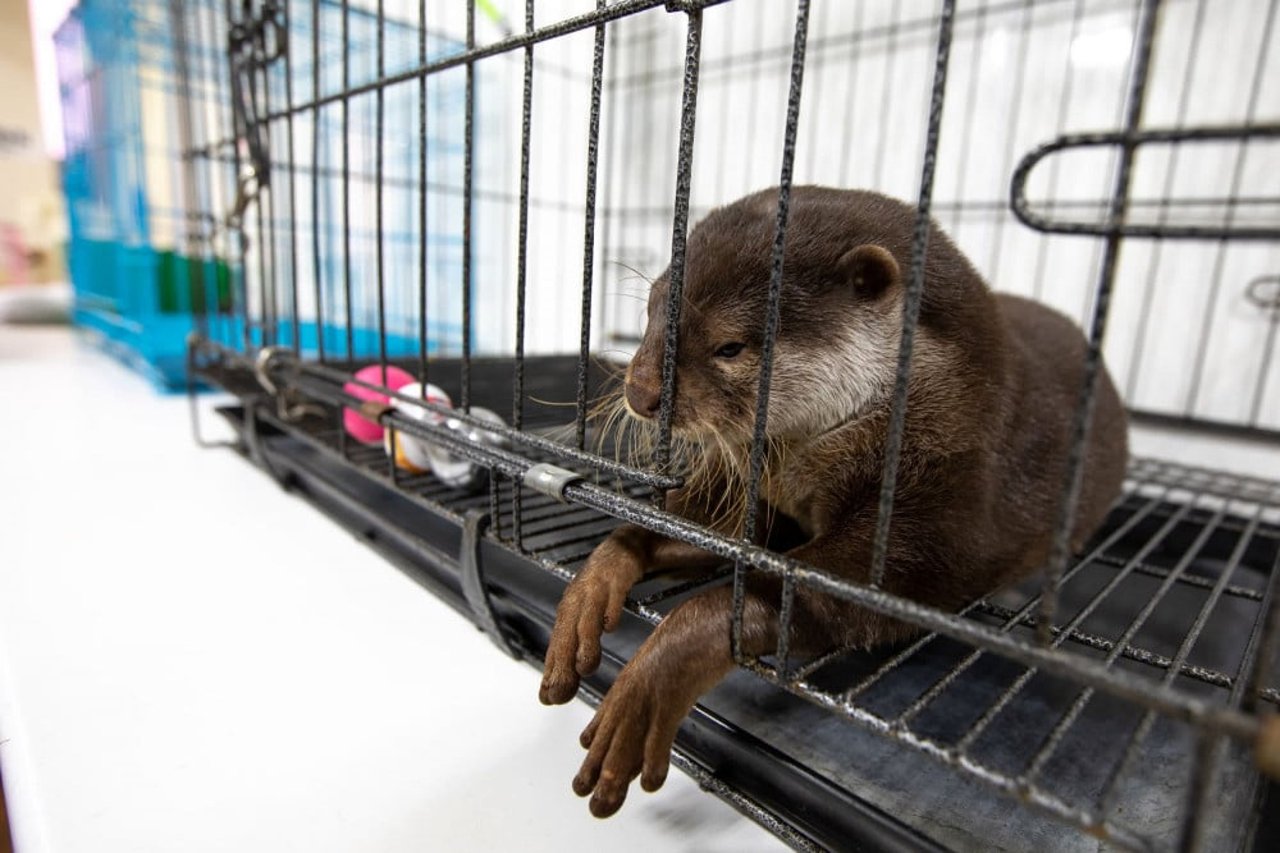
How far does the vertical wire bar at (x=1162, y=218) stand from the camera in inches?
74.5

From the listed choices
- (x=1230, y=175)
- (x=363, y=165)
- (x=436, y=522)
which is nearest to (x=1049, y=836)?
(x=436, y=522)

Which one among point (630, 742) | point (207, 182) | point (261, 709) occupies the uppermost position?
point (207, 182)

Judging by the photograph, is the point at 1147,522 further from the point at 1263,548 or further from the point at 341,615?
the point at 341,615

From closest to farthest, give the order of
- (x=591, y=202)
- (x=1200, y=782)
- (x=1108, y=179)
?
(x=1200, y=782) < (x=591, y=202) < (x=1108, y=179)

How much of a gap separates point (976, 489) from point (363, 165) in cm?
293

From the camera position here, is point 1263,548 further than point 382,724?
Yes

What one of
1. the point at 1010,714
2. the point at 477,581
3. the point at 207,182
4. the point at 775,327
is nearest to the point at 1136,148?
the point at 775,327

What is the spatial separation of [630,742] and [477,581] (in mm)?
338

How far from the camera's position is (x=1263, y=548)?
3.63ft

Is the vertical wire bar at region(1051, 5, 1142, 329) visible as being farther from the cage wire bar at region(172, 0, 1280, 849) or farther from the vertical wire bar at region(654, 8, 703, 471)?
the vertical wire bar at region(654, 8, 703, 471)

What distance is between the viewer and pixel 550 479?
0.65 meters

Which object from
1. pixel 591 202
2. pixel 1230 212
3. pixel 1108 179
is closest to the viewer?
pixel 591 202

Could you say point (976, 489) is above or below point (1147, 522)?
above

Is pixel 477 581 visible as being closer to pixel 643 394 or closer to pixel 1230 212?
pixel 643 394
